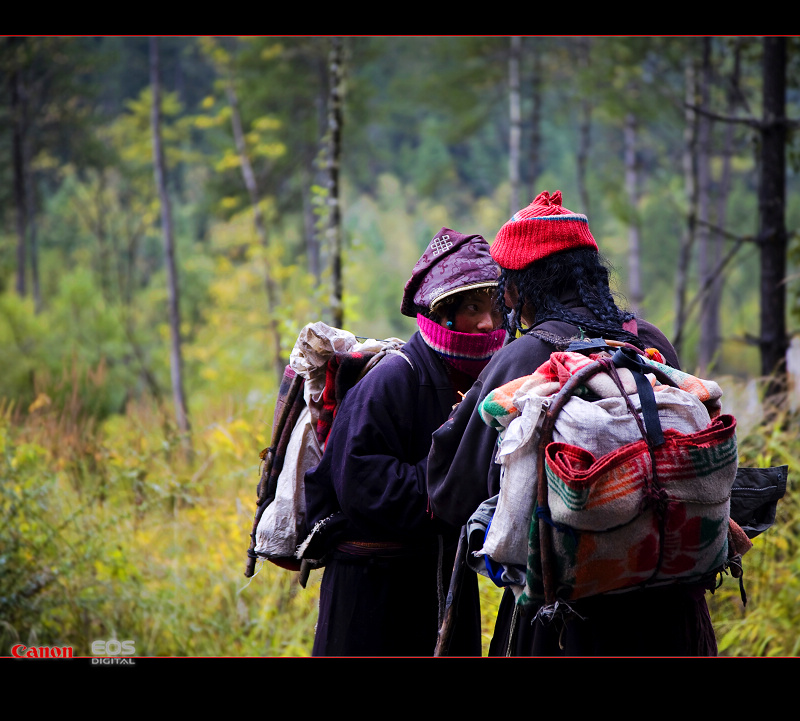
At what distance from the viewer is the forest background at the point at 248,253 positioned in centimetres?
435

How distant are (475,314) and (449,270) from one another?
173 mm

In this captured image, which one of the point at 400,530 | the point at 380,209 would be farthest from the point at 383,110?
the point at 400,530

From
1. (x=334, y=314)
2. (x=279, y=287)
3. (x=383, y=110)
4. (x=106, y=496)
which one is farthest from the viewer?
(x=383, y=110)

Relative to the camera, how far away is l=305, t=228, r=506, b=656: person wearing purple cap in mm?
2424

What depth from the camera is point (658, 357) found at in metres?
2.01

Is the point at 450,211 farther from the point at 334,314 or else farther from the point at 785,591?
the point at 785,591

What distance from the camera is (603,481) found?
5.12ft

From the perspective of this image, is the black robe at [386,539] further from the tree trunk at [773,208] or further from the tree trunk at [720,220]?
the tree trunk at [720,220]

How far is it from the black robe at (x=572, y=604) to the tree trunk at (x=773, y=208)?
3.67 m

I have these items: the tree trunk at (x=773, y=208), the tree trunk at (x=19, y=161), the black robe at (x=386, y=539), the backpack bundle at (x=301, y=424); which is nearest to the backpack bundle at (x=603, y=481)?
the black robe at (x=386, y=539)

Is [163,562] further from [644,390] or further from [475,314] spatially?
[644,390]

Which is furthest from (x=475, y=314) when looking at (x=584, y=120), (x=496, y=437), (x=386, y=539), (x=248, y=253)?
(x=584, y=120)

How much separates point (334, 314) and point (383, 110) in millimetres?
16763

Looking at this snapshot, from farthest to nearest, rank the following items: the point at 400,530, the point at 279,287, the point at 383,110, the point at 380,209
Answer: the point at 380,209 < the point at 383,110 < the point at 279,287 < the point at 400,530
